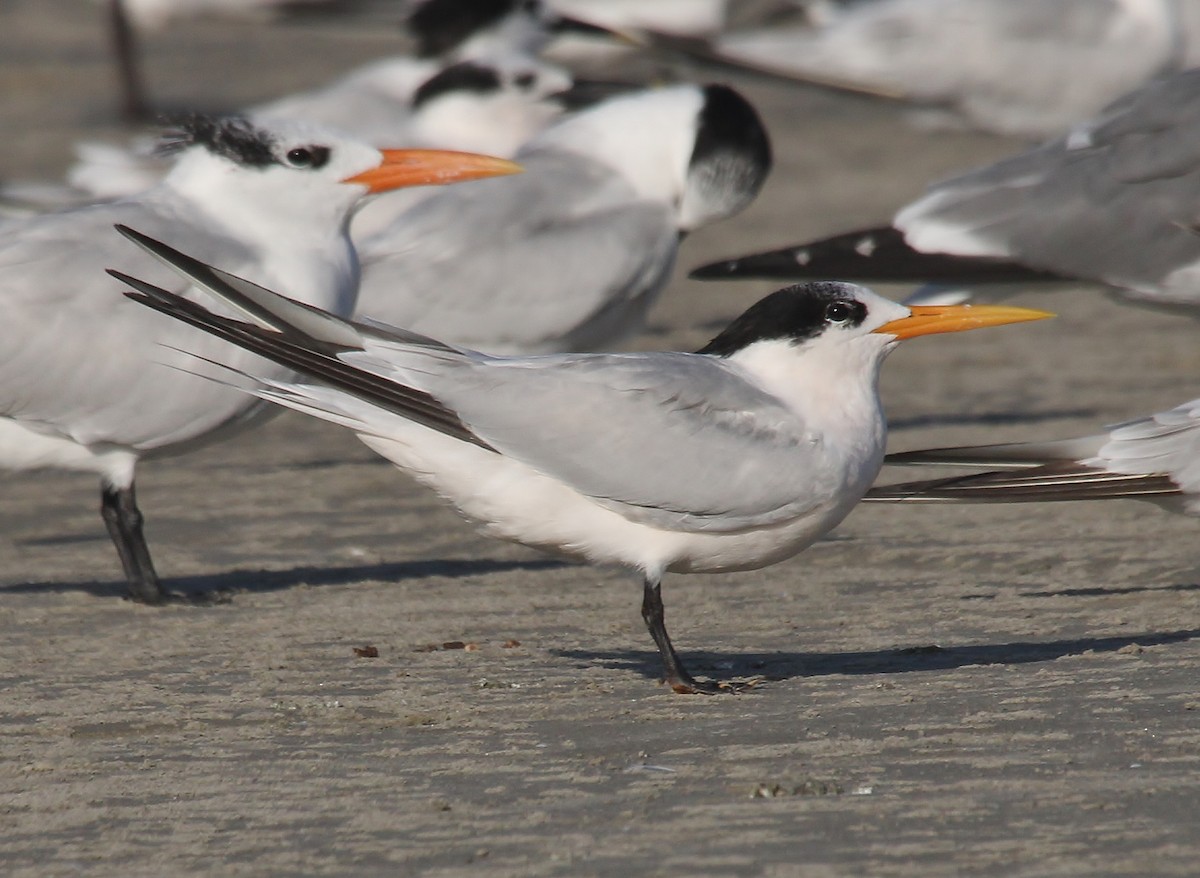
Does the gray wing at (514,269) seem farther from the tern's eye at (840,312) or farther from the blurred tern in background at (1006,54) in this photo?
the blurred tern in background at (1006,54)

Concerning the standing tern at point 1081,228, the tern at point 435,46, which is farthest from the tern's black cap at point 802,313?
the tern at point 435,46

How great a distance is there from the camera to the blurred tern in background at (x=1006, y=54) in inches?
358

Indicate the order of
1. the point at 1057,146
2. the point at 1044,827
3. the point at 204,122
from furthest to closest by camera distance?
the point at 1057,146
the point at 204,122
the point at 1044,827

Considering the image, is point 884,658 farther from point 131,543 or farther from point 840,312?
point 131,543

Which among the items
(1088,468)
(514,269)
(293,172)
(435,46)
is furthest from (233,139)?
(435,46)

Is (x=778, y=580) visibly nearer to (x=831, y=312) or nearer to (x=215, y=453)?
(x=831, y=312)

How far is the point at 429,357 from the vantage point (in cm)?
384

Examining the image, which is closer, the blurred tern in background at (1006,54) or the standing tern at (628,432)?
the standing tern at (628,432)

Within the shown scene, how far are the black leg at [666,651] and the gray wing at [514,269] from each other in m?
2.38

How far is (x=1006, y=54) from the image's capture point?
9.12 meters

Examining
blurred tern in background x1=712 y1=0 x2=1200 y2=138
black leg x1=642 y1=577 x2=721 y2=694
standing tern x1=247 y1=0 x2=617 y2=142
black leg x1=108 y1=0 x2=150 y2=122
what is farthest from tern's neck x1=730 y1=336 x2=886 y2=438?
black leg x1=108 y1=0 x2=150 y2=122

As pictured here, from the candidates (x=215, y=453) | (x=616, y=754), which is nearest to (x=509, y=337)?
(x=215, y=453)

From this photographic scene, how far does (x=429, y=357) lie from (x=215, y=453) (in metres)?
2.84

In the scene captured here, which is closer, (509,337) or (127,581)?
(127,581)
